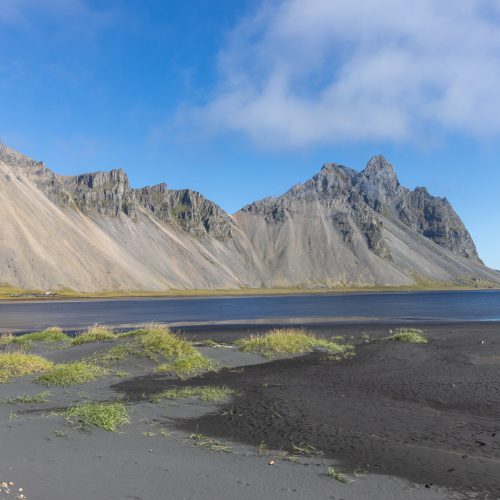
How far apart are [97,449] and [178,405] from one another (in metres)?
6.10

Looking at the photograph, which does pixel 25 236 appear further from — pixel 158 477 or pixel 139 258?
pixel 158 477

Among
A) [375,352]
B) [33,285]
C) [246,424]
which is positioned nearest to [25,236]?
[33,285]

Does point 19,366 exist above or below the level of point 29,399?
above

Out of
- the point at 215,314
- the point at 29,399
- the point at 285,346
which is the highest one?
the point at 29,399

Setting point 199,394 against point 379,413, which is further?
point 199,394

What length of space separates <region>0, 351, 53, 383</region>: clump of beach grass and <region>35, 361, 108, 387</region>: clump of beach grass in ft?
2.53

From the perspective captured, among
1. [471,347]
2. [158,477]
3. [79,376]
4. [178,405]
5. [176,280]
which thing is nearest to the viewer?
[158,477]

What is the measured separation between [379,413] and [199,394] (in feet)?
23.3

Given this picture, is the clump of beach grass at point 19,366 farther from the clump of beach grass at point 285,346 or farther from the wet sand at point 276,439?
the clump of beach grass at point 285,346

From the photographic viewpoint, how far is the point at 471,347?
3675 cm

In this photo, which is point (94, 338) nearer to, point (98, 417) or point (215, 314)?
point (98, 417)

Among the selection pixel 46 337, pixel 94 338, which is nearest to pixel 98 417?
pixel 94 338

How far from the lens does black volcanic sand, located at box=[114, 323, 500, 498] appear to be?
475 inches

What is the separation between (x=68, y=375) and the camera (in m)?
20.6
